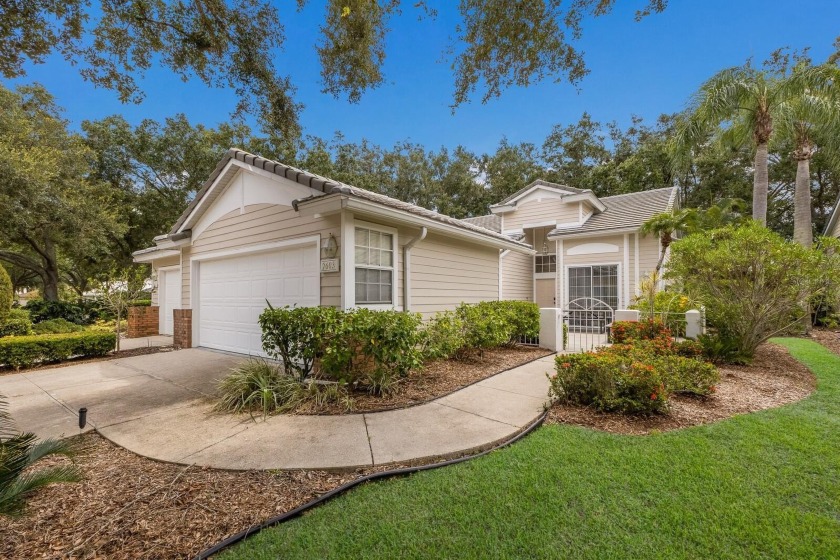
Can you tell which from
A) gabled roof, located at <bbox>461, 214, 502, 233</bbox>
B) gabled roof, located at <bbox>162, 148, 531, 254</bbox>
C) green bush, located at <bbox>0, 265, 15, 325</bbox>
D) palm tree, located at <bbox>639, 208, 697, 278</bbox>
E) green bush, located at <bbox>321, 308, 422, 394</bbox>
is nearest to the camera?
green bush, located at <bbox>321, 308, 422, 394</bbox>

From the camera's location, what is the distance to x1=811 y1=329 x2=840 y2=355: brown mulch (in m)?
8.71

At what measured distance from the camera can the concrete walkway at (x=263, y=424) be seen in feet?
10.6

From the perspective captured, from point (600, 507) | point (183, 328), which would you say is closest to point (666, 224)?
point (600, 507)

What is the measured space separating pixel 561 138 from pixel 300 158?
18.6 meters

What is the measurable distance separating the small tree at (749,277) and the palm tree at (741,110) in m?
4.94

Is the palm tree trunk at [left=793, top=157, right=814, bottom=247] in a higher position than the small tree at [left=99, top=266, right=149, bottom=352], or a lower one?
higher

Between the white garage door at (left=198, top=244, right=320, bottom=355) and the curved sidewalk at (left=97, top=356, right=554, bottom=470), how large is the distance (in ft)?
8.26

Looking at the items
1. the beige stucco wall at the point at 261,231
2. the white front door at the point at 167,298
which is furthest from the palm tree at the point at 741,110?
the white front door at the point at 167,298

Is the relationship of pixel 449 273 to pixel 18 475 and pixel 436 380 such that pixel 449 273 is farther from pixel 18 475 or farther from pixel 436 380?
pixel 18 475

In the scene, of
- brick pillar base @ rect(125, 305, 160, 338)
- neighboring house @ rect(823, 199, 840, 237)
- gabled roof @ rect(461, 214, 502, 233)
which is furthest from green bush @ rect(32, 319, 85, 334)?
neighboring house @ rect(823, 199, 840, 237)

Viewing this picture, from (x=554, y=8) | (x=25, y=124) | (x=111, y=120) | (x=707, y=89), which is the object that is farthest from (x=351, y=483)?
(x=111, y=120)

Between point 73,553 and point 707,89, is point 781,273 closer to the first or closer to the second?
point 707,89

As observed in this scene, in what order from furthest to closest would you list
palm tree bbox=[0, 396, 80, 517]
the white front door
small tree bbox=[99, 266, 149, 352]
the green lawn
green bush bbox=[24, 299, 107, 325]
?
1. green bush bbox=[24, 299, 107, 325]
2. the white front door
3. small tree bbox=[99, 266, 149, 352]
4. the green lawn
5. palm tree bbox=[0, 396, 80, 517]

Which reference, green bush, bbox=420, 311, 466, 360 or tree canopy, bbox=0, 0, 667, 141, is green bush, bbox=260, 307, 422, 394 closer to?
green bush, bbox=420, 311, 466, 360
